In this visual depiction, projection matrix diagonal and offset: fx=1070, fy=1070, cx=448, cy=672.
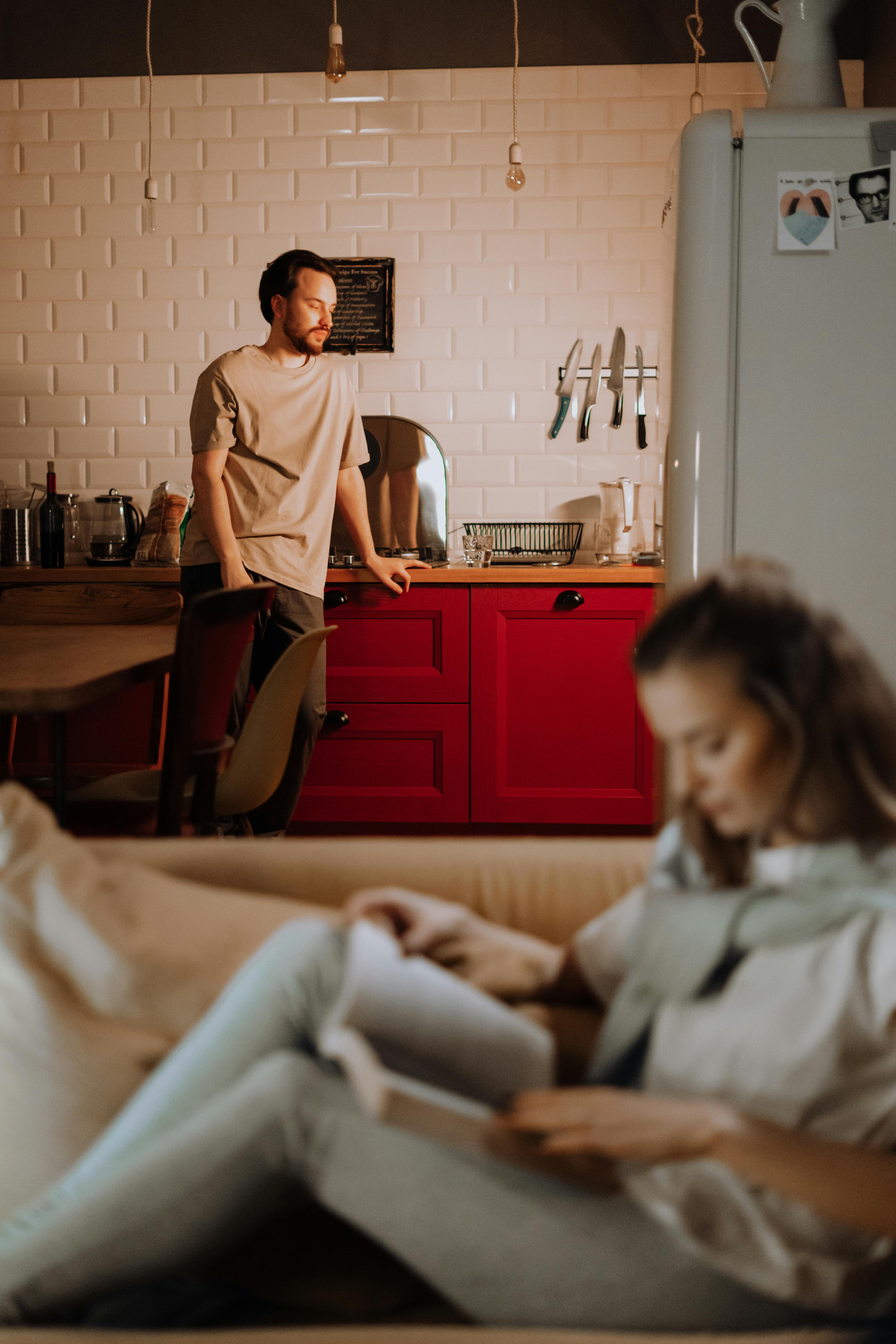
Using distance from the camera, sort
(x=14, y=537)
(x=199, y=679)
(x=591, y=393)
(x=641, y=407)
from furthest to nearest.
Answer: (x=14, y=537) < (x=641, y=407) < (x=591, y=393) < (x=199, y=679)

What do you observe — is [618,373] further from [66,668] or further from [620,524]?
[66,668]

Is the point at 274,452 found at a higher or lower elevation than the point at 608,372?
lower

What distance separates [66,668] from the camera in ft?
5.92

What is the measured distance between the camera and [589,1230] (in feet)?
2.37

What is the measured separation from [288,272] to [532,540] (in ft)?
4.20

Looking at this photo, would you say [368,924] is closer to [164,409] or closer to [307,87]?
[164,409]

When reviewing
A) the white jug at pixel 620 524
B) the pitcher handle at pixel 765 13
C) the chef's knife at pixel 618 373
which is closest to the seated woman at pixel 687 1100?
the pitcher handle at pixel 765 13

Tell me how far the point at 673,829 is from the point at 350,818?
254 centimetres

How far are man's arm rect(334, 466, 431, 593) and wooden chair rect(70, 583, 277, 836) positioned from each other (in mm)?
1114

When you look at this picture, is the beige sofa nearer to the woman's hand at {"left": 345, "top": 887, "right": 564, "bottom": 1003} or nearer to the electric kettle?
the woman's hand at {"left": 345, "top": 887, "right": 564, "bottom": 1003}

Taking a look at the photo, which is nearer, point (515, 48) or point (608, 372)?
point (515, 48)

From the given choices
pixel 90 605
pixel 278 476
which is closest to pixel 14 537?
pixel 90 605

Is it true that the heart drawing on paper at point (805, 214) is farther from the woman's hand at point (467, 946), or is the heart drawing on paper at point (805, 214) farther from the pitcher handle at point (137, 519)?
the pitcher handle at point (137, 519)

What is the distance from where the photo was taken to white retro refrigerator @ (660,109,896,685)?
5.82 ft
